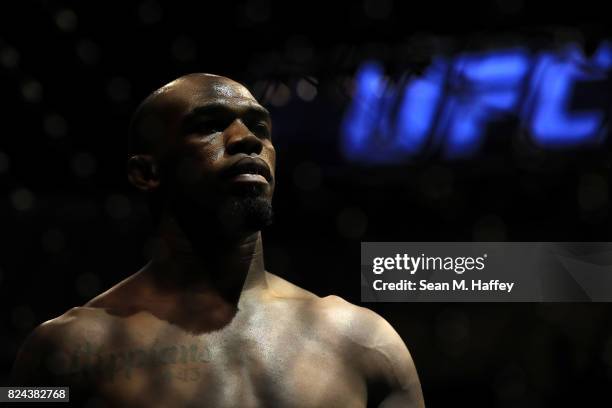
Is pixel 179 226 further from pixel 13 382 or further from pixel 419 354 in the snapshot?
pixel 419 354

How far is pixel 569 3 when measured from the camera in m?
1.20

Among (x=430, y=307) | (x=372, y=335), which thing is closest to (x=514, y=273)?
(x=430, y=307)

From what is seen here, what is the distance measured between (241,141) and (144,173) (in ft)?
0.40

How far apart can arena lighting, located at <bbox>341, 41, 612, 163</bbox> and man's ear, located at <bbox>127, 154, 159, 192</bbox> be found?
43cm

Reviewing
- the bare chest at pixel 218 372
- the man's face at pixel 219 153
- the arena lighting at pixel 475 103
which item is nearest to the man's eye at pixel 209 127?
the man's face at pixel 219 153

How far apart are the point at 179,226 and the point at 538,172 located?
0.56 metres

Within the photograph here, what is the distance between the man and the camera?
0.84 m

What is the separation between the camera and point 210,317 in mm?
879

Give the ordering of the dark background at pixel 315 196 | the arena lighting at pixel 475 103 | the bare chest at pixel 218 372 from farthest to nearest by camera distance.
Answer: the arena lighting at pixel 475 103
the dark background at pixel 315 196
the bare chest at pixel 218 372

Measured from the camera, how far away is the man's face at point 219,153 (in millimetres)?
861

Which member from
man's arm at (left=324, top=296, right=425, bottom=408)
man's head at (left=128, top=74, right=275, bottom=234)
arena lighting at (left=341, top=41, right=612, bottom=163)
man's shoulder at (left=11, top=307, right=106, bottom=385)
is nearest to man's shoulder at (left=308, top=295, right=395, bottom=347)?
man's arm at (left=324, top=296, right=425, bottom=408)

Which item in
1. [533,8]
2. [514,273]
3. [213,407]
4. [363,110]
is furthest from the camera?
[363,110]

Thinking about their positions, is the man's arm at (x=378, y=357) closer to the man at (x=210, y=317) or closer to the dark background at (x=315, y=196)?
the man at (x=210, y=317)

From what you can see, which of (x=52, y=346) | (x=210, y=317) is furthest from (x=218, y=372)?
(x=52, y=346)
